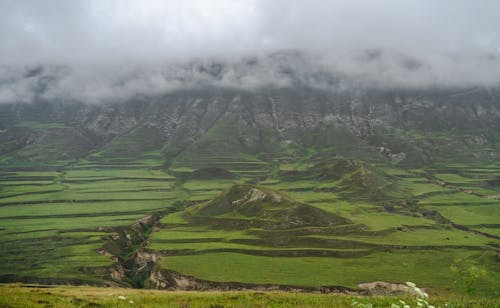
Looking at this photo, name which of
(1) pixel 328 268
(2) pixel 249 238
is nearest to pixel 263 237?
(2) pixel 249 238

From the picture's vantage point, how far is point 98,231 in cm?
10950

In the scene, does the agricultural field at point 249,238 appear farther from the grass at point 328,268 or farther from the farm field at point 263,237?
the farm field at point 263,237

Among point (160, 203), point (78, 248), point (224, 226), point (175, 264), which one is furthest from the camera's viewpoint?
point (160, 203)

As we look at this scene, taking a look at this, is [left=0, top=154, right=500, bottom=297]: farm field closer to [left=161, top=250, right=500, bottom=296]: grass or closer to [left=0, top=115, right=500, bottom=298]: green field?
[left=161, top=250, right=500, bottom=296]: grass

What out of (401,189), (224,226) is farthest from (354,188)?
(224,226)

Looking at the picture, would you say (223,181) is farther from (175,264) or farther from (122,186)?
(175,264)

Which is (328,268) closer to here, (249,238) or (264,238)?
(264,238)

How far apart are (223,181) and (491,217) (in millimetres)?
114008

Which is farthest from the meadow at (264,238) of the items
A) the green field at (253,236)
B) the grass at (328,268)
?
the green field at (253,236)

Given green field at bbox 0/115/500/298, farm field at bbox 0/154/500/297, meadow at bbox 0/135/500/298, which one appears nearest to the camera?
meadow at bbox 0/135/500/298

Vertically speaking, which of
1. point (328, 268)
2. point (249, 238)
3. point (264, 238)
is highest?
point (264, 238)

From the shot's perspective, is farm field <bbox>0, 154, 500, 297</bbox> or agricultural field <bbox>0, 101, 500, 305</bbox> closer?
agricultural field <bbox>0, 101, 500, 305</bbox>

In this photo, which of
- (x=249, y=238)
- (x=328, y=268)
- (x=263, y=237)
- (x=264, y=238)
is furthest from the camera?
(x=263, y=237)

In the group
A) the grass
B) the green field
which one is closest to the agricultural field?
the grass
